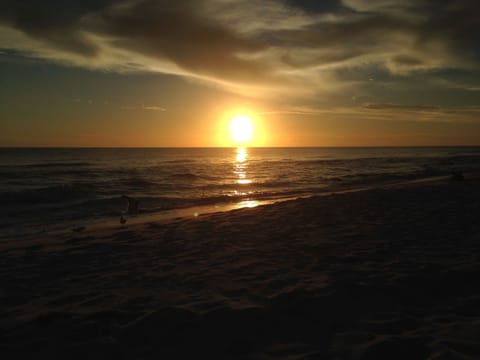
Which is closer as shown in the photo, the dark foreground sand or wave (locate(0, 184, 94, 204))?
the dark foreground sand

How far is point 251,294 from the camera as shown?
4.70m

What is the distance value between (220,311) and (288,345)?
1.09 metres

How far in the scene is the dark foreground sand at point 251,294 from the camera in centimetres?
340

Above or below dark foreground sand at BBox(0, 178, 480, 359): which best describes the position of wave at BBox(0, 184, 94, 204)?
below

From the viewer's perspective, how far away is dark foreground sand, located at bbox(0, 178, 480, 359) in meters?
3.40

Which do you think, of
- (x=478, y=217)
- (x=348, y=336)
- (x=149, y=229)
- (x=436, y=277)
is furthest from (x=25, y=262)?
(x=478, y=217)

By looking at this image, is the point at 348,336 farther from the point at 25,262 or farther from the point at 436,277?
the point at 25,262

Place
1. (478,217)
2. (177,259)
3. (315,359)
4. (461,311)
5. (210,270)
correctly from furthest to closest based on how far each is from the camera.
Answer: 1. (478,217)
2. (177,259)
3. (210,270)
4. (461,311)
5. (315,359)

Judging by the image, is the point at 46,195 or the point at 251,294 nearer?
the point at 251,294

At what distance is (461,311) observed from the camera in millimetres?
3873

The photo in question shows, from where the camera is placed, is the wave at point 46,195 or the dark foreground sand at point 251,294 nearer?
the dark foreground sand at point 251,294

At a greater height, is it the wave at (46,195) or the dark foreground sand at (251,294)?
the dark foreground sand at (251,294)

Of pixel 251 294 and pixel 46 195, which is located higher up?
pixel 251 294

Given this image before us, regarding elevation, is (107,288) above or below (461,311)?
below
